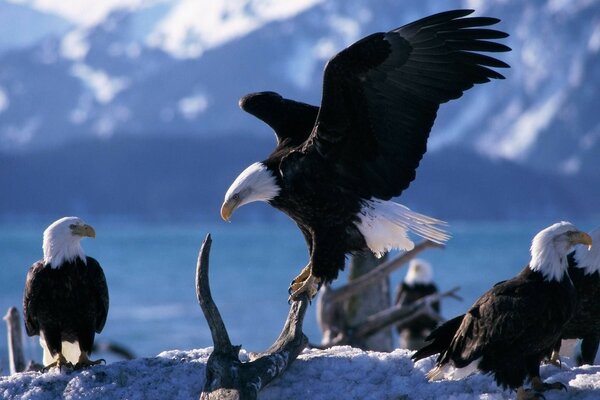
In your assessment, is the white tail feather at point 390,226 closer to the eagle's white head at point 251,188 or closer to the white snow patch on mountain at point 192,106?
the eagle's white head at point 251,188

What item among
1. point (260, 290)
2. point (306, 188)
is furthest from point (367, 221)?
point (260, 290)

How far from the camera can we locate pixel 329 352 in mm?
5551

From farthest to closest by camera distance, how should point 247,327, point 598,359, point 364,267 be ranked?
point 247,327
point 364,267
point 598,359

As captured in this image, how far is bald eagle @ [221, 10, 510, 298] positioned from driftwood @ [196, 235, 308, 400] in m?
0.86

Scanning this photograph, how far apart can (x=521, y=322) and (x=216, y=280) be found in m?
52.3

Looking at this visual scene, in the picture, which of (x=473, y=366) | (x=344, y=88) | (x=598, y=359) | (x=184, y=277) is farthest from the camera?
(x=184, y=277)

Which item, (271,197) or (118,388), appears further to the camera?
(271,197)

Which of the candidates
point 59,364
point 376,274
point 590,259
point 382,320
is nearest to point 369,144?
point 590,259

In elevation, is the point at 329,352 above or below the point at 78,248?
below

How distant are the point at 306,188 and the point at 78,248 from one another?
46.9 inches

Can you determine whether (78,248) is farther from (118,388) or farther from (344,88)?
(344,88)

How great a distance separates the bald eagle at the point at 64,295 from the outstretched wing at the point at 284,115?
1.23 metres

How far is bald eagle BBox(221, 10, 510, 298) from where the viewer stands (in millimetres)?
Answer: 5805

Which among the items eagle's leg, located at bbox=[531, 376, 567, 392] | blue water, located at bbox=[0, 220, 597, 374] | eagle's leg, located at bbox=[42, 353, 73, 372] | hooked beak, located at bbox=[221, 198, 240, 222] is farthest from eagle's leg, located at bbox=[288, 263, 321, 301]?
blue water, located at bbox=[0, 220, 597, 374]
